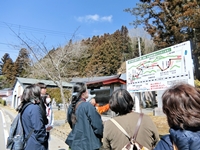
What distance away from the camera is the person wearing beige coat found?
186cm

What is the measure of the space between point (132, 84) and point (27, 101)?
472 centimetres

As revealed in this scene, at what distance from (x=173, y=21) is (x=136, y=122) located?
14948 millimetres

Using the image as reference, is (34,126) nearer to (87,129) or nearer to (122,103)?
(87,129)

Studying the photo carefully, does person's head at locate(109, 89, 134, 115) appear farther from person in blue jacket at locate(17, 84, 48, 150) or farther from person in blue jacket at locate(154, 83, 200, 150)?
person in blue jacket at locate(17, 84, 48, 150)

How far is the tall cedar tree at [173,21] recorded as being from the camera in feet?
41.1

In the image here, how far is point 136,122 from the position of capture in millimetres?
1887

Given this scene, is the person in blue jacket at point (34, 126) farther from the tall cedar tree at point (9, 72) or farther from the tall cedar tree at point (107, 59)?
the tall cedar tree at point (9, 72)

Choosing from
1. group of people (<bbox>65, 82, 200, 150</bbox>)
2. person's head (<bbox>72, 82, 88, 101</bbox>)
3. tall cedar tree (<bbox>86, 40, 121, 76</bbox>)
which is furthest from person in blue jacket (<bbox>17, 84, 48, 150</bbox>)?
tall cedar tree (<bbox>86, 40, 121, 76</bbox>)

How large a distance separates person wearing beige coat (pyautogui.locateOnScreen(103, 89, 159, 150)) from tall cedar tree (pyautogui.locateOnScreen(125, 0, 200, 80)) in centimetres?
1147

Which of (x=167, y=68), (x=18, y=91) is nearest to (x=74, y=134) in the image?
(x=167, y=68)

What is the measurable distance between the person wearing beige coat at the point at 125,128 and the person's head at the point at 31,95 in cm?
125

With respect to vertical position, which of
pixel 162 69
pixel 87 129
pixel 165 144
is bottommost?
pixel 87 129

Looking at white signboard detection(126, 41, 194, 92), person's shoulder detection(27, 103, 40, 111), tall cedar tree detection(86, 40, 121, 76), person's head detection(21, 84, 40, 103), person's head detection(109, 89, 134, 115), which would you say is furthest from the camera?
tall cedar tree detection(86, 40, 121, 76)

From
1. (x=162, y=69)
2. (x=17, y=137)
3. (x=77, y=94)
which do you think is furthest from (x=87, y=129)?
(x=162, y=69)
